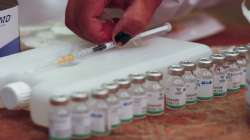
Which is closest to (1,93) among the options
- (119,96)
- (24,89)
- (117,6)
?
(24,89)

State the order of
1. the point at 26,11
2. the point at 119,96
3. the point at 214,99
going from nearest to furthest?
1. the point at 119,96
2. the point at 214,99
3. the point at 26,11

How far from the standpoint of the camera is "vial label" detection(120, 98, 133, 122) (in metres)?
0.60

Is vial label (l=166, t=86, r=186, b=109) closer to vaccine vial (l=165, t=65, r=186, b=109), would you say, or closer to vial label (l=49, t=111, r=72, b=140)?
vaccine vial (l=165, t=65, r=186, b=109)

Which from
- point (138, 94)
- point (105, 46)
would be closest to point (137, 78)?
point (138, 94)

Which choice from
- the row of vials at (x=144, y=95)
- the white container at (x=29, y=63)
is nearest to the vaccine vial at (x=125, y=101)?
the row of vials at (x=144, y=95)

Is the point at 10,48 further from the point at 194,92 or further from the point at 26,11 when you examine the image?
the point at 194,92

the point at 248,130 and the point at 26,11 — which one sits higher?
the point at 26,11

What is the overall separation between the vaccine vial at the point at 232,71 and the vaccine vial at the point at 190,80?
0.05 metres

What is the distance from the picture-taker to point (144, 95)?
62 centimetres

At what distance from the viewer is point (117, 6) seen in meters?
0.82

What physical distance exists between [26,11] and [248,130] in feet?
1.50

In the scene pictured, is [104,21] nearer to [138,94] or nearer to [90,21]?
[90,21]

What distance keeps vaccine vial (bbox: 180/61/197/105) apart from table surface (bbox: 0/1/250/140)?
2 cm

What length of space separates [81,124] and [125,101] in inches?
2.3
